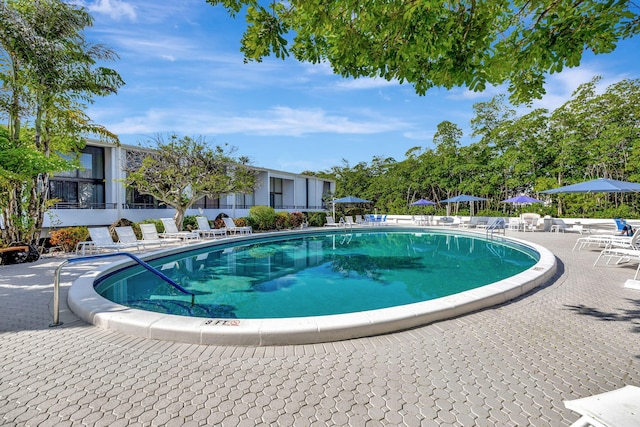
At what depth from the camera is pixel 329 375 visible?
2.82 m

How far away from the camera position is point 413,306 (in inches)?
171

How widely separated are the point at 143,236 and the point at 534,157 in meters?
27.1

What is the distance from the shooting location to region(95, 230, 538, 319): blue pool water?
19.8 ft

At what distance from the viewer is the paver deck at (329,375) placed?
7.46 ft

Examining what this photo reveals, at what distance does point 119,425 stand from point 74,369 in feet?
3.95

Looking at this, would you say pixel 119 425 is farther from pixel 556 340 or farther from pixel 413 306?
pixel 556 340

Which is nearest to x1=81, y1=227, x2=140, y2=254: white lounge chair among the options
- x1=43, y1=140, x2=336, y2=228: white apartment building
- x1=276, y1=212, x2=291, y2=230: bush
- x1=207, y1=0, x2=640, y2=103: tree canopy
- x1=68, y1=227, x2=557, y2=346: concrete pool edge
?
x1=43, y1=140, x2=336, y2=228: white apartment building

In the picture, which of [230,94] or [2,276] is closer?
[2,276]

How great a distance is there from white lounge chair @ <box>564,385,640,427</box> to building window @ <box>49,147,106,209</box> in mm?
19306

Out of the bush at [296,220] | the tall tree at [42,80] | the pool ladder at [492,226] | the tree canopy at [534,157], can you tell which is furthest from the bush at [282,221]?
the tree canopy at [534,157]

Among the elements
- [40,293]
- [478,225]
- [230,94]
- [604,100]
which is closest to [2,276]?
[40,293]

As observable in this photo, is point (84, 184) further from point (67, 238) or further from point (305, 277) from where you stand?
point (305, 277)

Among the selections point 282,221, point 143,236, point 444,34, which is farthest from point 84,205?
point 444,34

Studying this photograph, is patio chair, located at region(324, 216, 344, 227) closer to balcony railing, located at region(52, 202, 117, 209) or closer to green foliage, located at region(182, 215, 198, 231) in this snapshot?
green foliage, located at region(182, 215, 198, 231)
